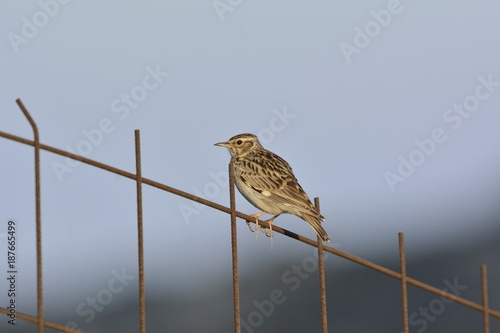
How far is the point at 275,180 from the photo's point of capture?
16.8m

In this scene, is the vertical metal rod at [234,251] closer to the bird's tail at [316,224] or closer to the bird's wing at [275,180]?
the bird's tail at [316,224]

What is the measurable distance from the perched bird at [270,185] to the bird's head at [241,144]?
3 centimetres

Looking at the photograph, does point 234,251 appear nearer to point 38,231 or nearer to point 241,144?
point 38,231

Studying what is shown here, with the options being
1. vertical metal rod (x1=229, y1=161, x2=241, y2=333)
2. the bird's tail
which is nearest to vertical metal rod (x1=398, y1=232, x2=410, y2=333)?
vertical metal rod (x1=229, y1=161, x2=241, y2=333)

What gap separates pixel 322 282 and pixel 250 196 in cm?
650

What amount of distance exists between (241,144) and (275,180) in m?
1.64

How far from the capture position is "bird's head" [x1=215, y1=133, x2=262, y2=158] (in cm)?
1822

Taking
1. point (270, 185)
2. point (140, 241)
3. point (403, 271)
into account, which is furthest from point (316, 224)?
point (140, 241)

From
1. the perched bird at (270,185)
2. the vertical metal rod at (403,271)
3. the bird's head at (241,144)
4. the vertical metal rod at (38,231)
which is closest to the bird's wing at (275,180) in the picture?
the perched bird at (270,185)

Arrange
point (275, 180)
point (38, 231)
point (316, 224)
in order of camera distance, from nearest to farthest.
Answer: point (38, 231) < point (316, 224) < point (275, 180)

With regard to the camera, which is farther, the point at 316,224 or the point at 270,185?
the point at 270,185

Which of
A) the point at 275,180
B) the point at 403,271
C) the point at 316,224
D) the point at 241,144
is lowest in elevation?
the point at 403,271

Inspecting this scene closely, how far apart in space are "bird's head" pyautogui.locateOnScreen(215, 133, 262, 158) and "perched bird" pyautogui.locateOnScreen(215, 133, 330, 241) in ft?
0.11

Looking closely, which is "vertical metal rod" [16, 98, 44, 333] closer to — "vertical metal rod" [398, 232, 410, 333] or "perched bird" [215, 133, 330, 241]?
"vertical metal rod" [398, 232, 410, 333]
